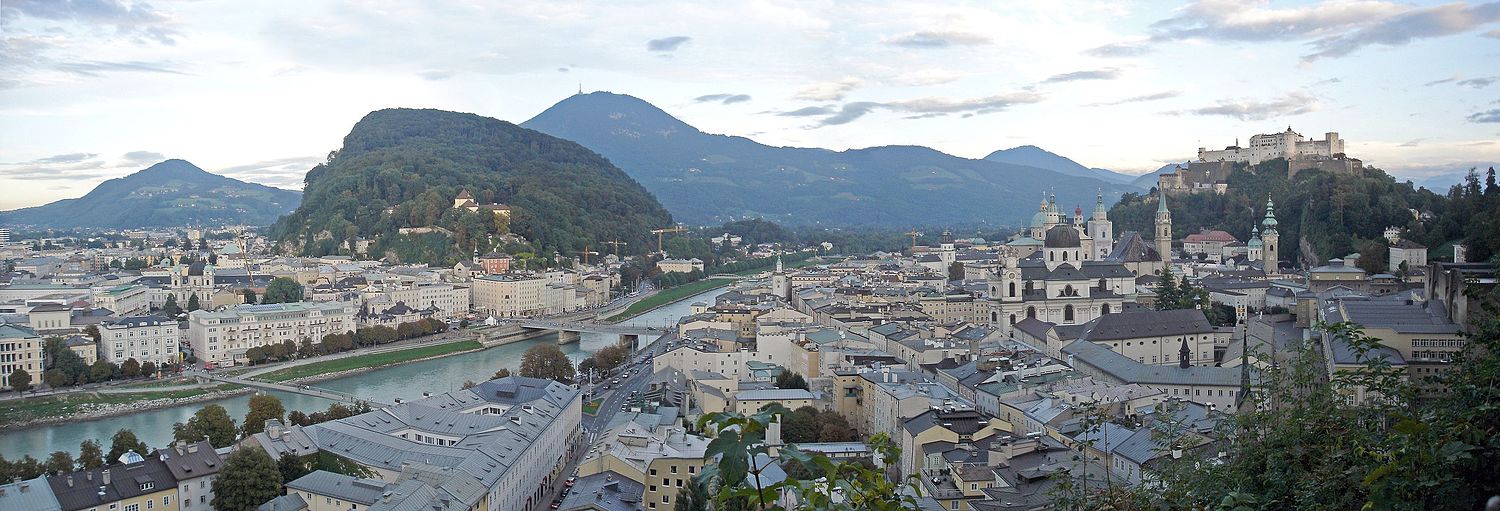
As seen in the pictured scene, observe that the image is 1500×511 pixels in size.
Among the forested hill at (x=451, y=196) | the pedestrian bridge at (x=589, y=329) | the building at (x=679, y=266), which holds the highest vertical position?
the forested hill at (x=451, y=196)

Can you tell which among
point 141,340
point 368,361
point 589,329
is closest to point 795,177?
point 589,329

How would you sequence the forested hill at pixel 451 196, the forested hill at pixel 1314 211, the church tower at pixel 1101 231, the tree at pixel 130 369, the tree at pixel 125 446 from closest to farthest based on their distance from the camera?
the tree at pixel 125 446
the tree at pixel 130 369
the forested hill at pixel 1314 211
the church tower at pixel 1101 231
the forested hill at pixel 451 196

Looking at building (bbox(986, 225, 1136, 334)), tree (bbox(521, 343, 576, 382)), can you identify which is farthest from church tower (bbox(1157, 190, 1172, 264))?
tree (bbox(521, 343, 576, 382))

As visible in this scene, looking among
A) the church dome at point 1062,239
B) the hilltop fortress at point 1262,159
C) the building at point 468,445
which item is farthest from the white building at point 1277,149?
the building at point 468,445

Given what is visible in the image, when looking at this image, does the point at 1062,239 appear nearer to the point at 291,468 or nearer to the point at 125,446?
the point at 291,468

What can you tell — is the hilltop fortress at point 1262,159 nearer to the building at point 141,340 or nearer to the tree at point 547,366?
the tree at point 547,366

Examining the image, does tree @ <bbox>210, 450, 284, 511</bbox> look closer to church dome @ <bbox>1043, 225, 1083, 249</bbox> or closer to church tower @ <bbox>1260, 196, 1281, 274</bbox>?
church dome @ <bbox>1043, 225, 1083, 249</bbox>
